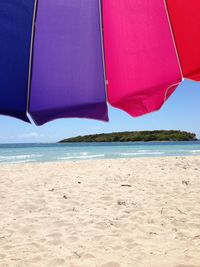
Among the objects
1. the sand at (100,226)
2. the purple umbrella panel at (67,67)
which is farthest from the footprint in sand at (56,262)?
the purple umbrella panel at (67,67)

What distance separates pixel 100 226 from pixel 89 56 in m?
4.07

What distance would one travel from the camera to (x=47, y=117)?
2.44m

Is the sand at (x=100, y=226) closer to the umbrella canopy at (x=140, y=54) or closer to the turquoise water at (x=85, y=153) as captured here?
the umbrella canopy at (x=140, y=54)

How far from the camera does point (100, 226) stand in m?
5.95

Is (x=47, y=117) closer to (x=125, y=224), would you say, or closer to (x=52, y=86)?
Result: (x=52, y=86)

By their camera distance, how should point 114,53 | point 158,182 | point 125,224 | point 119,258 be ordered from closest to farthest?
point 114,53, point 119,258, point 125,224, point 158,182

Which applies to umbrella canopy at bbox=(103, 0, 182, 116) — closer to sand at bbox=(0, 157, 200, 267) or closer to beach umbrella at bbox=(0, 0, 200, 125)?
beach umbrella at bbox=(0, 0, 200, 125)

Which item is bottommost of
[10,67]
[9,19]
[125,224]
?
[125,224]

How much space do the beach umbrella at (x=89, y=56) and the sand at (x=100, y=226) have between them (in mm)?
2723

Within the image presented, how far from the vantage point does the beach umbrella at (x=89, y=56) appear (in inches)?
88.4

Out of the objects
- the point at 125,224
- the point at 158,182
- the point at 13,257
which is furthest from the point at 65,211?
the point at 158,182

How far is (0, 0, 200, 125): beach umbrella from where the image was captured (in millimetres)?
2246

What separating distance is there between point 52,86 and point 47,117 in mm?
214

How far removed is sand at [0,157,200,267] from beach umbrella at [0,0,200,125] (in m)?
2.72
